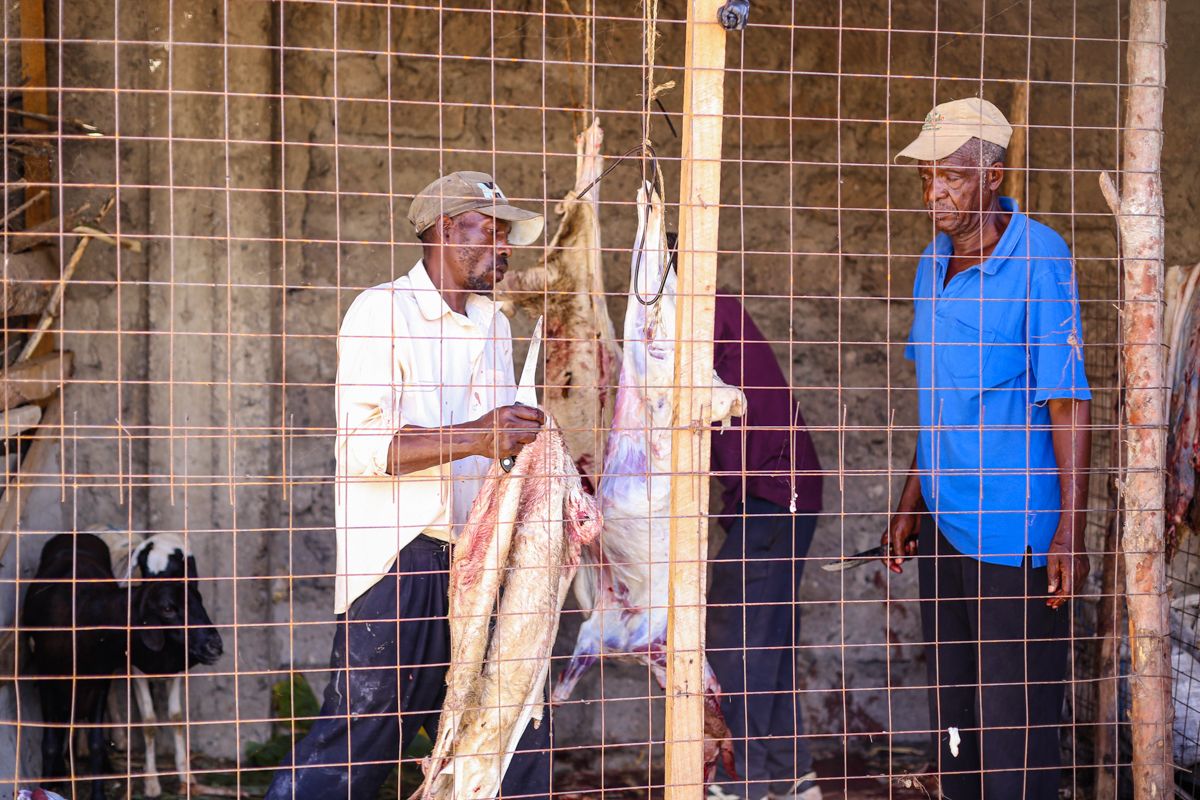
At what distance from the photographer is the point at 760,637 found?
346 cm

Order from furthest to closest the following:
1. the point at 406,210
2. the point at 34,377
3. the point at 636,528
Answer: the point at 406,210
the point at 34,377
the point at 636,528

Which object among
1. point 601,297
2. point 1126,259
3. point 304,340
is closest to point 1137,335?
point 1126,259

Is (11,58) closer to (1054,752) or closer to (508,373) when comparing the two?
(508,373)

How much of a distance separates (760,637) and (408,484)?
146cm

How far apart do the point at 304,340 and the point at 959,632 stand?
2.87 metres

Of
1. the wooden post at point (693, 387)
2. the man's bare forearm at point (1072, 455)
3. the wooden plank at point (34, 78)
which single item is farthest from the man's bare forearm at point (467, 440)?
the wooden plank at point (34, 78)

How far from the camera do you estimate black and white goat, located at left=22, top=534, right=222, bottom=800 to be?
3.70m

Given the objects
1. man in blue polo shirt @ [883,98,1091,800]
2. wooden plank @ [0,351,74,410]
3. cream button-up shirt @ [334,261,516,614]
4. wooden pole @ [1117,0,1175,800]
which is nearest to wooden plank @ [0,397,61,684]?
wooden plank @ [0,351,74,410]


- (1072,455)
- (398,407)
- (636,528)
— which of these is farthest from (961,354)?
(398,407)

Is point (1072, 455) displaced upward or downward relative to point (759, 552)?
upward

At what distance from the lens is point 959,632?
287 centimetres

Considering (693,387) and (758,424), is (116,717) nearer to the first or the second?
(758,424)

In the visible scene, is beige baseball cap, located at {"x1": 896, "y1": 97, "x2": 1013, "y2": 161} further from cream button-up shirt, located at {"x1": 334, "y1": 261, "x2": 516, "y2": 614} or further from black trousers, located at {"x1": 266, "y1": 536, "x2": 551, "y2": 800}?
black trousers, located at {"x1": 266, "y1": 536, "x2": 551, "y2": 800}

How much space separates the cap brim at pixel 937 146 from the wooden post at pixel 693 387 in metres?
0.72
